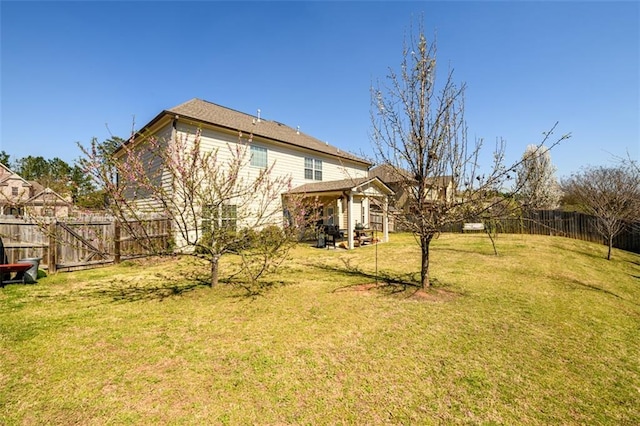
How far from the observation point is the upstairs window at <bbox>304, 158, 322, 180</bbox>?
17.8 m

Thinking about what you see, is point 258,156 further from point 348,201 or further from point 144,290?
point 144,290

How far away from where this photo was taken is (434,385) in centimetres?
290

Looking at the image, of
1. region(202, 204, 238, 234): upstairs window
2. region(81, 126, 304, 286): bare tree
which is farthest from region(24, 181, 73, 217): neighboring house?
region(202, 204, 238, 234): upstairs window

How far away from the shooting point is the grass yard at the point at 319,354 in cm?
252

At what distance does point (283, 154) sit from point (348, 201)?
578 cm

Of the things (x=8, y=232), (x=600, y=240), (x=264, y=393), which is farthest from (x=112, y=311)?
(x=600, y=240)

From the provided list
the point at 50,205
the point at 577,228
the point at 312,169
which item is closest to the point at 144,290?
the point at 50,205

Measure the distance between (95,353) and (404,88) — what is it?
7230 mm

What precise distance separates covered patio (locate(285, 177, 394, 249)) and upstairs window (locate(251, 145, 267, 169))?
96.3 inches

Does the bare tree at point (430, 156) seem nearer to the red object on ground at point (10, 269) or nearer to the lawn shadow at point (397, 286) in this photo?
the lawn shadow at point (397, 286)

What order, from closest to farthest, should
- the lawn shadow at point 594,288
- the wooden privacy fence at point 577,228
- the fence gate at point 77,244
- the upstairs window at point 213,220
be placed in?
the upstairs window at point 213,220 → the lawn shadow at point 594,288 → the fence gate at point 77,244 → the wooden privacy fence at point 577,228

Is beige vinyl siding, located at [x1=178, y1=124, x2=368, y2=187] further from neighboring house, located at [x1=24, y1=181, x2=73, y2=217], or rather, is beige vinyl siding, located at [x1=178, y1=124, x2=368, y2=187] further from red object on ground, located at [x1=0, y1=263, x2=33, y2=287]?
red object on ground, located at [x1=0, y1=263, x2=33, y2=287]

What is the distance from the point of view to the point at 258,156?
14.8 metres

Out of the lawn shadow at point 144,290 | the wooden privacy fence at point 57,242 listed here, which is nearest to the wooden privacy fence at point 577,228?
the lawn shadow at point 144,290
